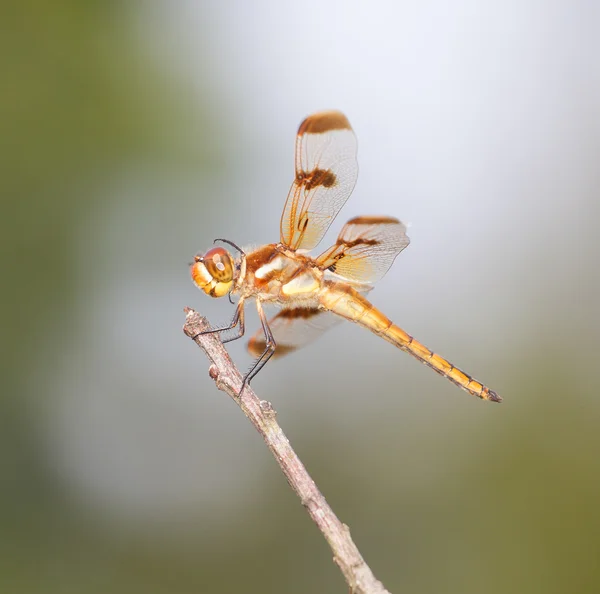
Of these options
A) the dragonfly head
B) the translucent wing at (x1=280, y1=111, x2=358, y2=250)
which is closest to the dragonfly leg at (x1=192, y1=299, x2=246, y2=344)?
the dragonfly head

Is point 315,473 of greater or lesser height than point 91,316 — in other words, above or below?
below

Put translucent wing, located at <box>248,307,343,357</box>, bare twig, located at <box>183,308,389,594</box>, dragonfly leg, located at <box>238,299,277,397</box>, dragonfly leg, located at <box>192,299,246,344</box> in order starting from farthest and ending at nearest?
translucent wing, located at <box>248,307,343,357</box> < dragonfly leg, located at <box>192,299,246,344</box> < dragonfly leg, located at <box>238,299,277,397</box> < bare twig, located at <box>183,308,389,594</box>

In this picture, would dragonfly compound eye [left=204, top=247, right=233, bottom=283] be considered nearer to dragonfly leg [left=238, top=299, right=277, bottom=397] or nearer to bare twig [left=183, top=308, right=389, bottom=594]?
dragonfly leg [left=238, top=299, right=277, bottom=397]

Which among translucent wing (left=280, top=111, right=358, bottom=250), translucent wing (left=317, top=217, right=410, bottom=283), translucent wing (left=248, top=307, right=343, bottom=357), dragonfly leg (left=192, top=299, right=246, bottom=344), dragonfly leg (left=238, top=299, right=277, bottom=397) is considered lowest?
translucent wing (left=248, top=307, right=343, bottom=357)

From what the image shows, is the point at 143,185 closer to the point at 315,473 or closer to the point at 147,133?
the point at 147,133

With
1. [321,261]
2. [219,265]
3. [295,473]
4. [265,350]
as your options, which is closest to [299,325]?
[321,261]

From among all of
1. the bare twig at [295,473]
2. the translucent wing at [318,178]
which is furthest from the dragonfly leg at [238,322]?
the bare twig at [295,473]

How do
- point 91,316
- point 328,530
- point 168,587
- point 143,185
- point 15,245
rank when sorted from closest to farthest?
point 328,530
point 168,587
point 15,245
point 91,316
point 143,185

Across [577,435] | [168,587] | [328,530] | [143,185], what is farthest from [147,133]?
[328,530]
